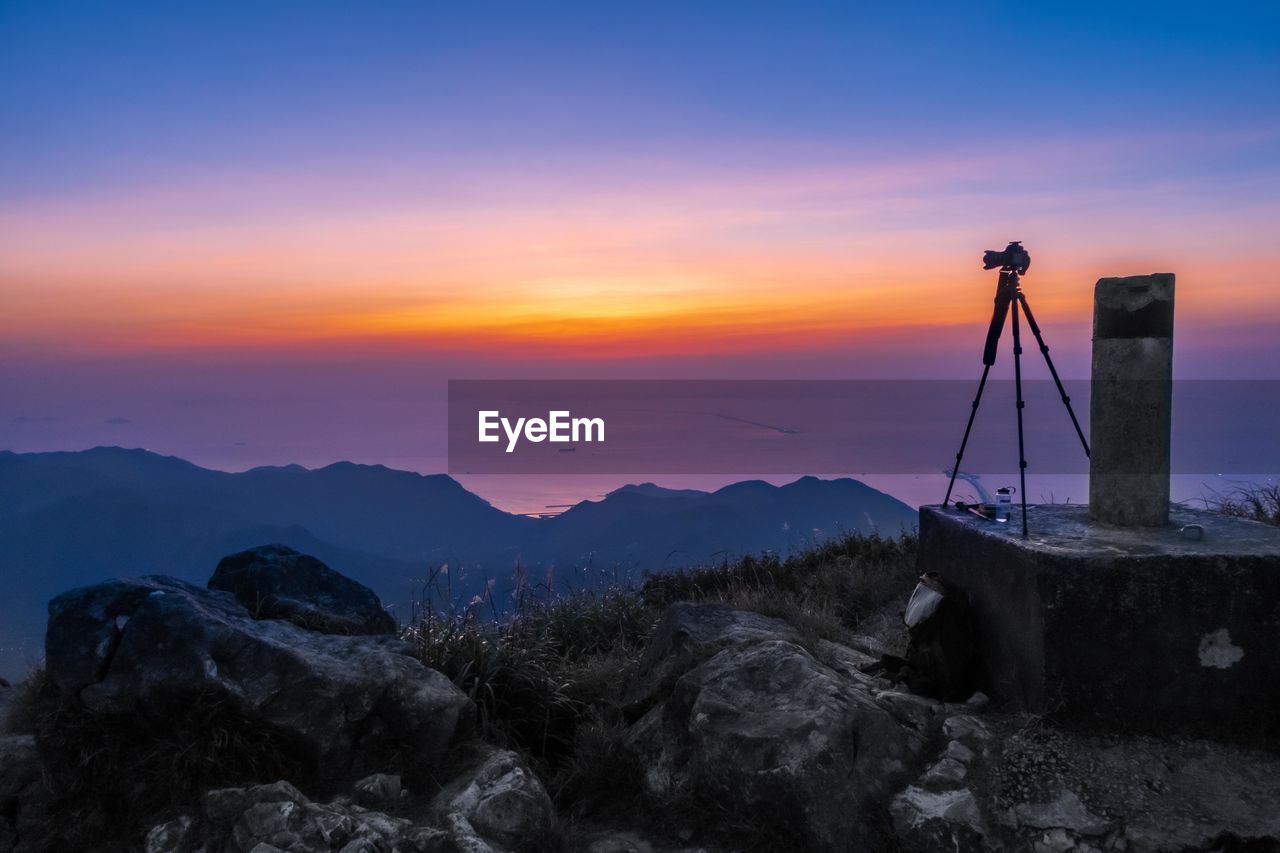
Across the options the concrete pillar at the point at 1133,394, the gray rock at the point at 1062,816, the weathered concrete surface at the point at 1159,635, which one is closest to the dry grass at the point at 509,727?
the gray rock at the point at 1062,816

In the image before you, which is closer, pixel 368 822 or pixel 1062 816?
pixel 368 822

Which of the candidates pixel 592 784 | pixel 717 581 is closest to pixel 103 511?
pixel 717 581

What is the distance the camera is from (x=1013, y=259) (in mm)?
7172

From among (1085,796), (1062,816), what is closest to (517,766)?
(1062,816)

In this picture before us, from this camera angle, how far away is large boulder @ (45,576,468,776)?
18.4 ft

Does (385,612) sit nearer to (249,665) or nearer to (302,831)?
(249,665)

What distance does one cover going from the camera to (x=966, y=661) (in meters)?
6.84

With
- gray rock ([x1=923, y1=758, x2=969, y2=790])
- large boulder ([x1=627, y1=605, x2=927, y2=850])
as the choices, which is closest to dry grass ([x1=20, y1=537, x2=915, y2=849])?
large boulder ([x1=627, y1=605, x2=927, y2=850])

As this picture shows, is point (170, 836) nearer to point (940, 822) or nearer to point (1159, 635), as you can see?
point (940, 822)

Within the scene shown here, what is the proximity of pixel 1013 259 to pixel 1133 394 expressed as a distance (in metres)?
1.38

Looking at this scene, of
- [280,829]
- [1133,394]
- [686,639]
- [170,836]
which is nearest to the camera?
[280,829]

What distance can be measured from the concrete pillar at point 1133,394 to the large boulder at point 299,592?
6103 mm

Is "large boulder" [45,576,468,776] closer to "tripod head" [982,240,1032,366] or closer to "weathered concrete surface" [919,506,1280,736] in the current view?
"weathered concrete surface" [919,506,1280,736]

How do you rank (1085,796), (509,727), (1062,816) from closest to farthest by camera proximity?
1. (1062,816)
2. (1085,796)
3. (509,727)
